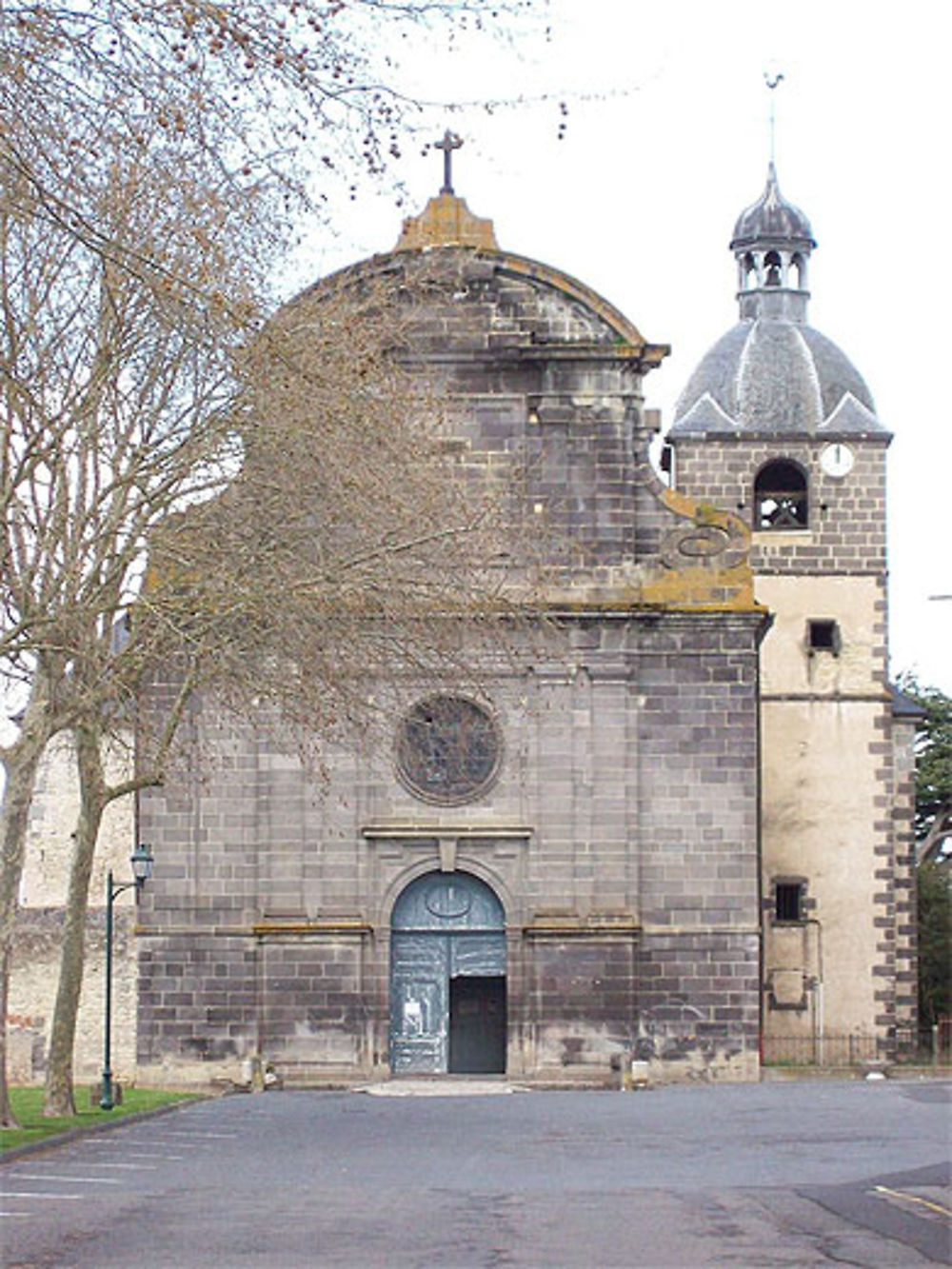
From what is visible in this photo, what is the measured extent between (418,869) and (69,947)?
9.47 m

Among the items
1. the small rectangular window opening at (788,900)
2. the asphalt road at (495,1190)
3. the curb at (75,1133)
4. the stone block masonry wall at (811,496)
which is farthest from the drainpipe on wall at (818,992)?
the curb at (75,1133)

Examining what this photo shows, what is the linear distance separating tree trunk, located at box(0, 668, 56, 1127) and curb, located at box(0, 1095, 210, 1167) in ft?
2.91

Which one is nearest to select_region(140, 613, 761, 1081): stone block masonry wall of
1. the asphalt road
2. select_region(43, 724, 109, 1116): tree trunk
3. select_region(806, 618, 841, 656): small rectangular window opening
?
the asphalt road

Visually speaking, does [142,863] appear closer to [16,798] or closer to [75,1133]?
[16,798]

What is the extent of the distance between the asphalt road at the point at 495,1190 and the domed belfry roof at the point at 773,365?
21.7m

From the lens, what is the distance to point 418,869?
1524 inches

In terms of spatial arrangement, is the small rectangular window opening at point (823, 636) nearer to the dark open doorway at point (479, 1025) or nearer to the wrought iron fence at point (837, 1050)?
the wrought iron fence at point (837, 1050)

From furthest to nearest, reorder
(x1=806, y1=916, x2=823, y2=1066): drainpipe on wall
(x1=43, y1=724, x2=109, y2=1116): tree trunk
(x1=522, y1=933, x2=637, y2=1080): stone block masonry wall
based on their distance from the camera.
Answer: (x1=806, y1=916, x2=823, y2=1066): drainpipe on wall, (x1=522, y1=933, x2=637, y2=1080): stone block masonry wall, (x1=43, y1=724, x2=109, y2=1116): tree trunk

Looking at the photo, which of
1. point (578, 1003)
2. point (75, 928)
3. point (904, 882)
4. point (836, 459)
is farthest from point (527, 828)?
point (836, 459)

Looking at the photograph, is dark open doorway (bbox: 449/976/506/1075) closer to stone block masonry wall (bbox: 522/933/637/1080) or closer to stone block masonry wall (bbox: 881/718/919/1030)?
stone block masonry wall (bbox: 522/933/637/1080)

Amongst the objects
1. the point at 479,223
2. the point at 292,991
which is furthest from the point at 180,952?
the point at 479,223

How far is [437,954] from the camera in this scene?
127 ft

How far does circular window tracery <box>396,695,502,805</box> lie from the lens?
1529 inches

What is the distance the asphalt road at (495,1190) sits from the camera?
1466cm
